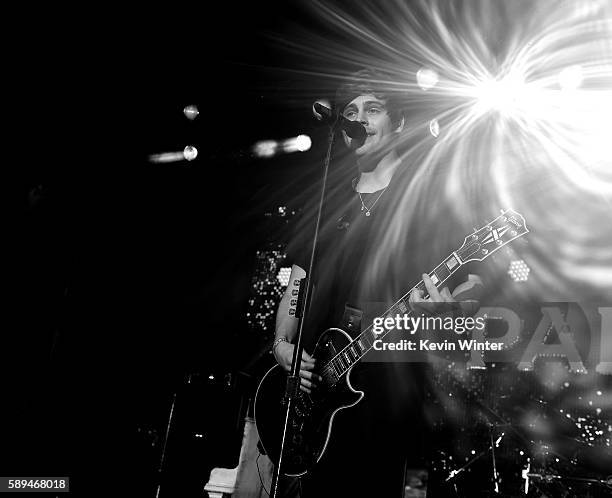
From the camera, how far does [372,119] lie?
2.91 metres

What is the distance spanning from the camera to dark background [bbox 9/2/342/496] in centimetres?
405

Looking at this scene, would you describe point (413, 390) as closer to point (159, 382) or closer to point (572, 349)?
point (572, 349)

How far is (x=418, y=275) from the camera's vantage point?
8.09 ft

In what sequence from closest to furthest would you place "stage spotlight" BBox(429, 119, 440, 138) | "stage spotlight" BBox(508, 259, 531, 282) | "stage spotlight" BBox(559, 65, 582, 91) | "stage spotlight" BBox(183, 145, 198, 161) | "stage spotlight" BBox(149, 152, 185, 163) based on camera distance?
1. "stage spotlight" BBox(429, 119, 440, 138)
2. "stage spotlight" BBox(559, 65, 582, 91)
3. "stage spotlight" BBox(183, 145, 198, 161)
4. "stage spotlight" BBox(149, 152, 185, 163)
5. "stage spotlight" BBox(508, 259, 531, 282)

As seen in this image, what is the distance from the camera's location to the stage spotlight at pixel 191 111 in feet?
14.6

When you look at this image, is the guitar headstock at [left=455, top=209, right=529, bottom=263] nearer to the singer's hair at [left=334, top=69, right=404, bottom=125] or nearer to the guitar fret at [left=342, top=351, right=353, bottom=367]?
the guitar fret at [left=342, top=351, right=353, bottom=367]

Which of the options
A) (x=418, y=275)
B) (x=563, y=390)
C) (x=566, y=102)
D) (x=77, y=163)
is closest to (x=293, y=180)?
(x=77, y=163)

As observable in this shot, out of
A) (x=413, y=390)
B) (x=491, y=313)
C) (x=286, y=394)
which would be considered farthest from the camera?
(x=491, y=313)

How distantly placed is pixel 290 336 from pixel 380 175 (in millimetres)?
1048

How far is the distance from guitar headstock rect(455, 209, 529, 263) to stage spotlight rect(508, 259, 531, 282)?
297cm

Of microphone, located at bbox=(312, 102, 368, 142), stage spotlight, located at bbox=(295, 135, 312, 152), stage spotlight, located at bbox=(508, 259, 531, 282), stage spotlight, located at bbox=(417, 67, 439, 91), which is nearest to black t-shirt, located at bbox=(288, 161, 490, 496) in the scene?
microphone, located at bbox=(312, 102, 368, 142)

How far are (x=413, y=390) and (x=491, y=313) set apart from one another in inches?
97.4

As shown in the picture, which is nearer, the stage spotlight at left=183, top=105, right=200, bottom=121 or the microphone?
the microphone

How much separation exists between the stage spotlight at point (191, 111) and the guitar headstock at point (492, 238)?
116 inches
